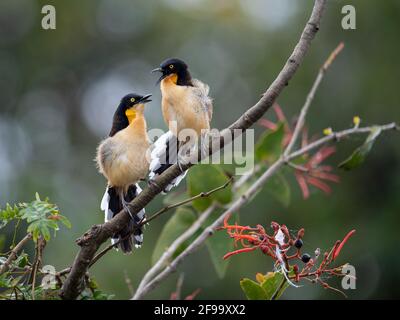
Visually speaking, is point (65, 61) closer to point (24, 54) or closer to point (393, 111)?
point (24, 54)

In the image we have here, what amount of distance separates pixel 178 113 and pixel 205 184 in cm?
79

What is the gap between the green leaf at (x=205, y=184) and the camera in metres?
3.62

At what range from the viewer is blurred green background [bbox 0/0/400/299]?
10.0 meters

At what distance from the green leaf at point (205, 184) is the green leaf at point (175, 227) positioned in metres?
0.12

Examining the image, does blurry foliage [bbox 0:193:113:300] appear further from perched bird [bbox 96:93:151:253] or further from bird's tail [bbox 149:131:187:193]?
bird's tail [bbox 149:131:187:193]

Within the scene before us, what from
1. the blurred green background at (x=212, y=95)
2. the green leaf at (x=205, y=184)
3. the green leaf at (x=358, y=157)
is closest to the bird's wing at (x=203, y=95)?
the green leaf at (x=205, y=184)

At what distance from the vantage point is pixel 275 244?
2432mm

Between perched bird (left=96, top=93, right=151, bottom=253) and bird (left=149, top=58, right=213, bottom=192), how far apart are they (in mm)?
83

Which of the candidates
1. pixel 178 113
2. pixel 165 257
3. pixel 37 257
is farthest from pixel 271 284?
pixel 178 113

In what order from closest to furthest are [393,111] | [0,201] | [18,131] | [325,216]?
[0,201]
[325,216]
[393,111]
[18,131]

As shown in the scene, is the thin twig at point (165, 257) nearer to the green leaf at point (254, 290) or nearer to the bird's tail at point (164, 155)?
the green leaf at point (254, 290)

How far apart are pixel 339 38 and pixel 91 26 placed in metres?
5.53

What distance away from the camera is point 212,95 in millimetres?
11328

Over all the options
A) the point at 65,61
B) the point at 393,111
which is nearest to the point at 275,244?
the point at 393,111
